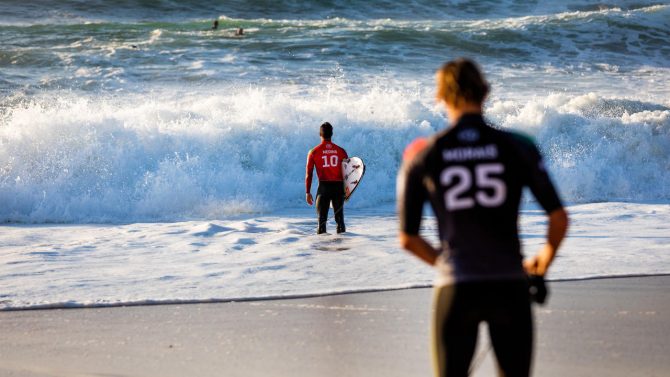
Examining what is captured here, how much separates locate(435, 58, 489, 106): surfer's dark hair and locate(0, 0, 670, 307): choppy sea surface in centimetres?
497

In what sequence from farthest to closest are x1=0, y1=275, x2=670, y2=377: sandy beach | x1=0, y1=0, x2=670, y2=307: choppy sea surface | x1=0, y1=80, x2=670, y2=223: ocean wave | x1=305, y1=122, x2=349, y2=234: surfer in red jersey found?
x1=0, y1=80, x2=670, y2=223: ocean wave
x1=305, y1=122, x2=349, y2=234: surfer in red jersey
x1=0, y1=0, x2=670, y2=307: choppy sea surface
x1=0, y1=275, x2=670, y2=377: sandy beach

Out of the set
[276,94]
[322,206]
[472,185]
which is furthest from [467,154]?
[276,94]

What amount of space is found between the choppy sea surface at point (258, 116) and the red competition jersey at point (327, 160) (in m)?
0.82

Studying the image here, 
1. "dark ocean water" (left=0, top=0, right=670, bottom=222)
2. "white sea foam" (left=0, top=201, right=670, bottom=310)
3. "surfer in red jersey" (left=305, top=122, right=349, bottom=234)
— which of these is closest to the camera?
"white sea foam" (left=0, top=201, right=670, bottom=310)

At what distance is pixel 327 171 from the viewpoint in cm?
1159

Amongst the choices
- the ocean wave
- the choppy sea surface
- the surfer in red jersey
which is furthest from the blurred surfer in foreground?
the ocean wave

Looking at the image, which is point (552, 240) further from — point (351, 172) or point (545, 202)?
point (351, 172)

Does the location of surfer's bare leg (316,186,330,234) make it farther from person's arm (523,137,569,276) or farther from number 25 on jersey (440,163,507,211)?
number 25 on jersey (440,163,507,211)

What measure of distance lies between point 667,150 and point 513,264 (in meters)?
16.2

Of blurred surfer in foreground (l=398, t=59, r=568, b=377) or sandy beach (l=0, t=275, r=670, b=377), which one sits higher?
blurred surfer in foreground (l=398, t=59, r=568, b=377)

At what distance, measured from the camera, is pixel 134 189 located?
15.5m

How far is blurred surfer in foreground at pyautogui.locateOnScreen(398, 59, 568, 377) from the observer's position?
3229 mm

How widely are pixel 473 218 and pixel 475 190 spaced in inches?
3.6

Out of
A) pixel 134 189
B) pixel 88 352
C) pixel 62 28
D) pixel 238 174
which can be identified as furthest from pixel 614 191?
pixel 62 28
